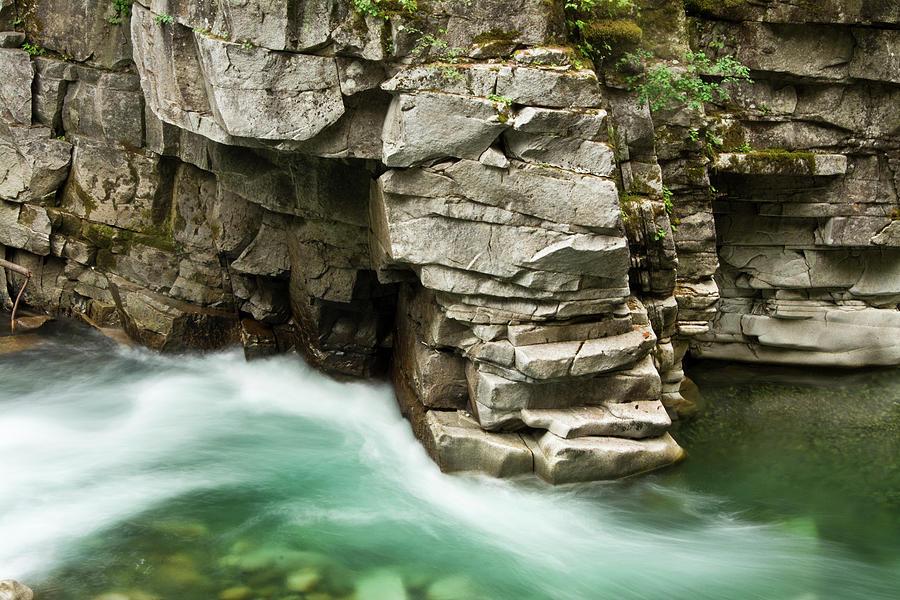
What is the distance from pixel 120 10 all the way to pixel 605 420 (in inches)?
327

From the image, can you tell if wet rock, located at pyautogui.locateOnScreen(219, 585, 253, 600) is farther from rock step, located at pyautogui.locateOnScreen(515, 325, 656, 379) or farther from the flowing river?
rock step, located at pyautogui.locateOnScreen(515, 325, 656, 379)

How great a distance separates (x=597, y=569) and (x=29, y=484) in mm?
5297

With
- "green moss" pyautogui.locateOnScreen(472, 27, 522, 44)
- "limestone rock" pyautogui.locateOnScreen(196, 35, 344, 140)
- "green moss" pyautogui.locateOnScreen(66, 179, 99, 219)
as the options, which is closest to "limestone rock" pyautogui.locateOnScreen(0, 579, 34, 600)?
"limestone rock" pyautogui.locateOnScreen(196, 35, 344, 140)

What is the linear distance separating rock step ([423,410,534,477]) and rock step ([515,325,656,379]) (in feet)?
2.70

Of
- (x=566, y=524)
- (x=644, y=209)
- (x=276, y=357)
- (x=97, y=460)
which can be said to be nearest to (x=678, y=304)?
(x=644, y=209)

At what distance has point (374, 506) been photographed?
7258mm

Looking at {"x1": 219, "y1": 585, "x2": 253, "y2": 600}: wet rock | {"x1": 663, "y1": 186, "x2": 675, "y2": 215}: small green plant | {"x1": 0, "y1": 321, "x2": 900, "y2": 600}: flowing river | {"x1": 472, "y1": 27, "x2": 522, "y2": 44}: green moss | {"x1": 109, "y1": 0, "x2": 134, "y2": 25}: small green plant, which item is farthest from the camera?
{"x1": 109, "y1": 0, "x2": 134, "y2": 25}: small green plant

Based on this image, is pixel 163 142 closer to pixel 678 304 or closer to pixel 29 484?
pixel 29 484

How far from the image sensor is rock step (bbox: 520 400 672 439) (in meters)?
7.32

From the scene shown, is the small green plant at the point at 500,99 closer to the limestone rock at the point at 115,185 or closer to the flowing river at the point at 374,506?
the flowing river at the point at 374,506

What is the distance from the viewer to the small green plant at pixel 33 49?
420 inches

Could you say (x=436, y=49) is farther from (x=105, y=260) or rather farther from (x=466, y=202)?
(x=105, y=260)

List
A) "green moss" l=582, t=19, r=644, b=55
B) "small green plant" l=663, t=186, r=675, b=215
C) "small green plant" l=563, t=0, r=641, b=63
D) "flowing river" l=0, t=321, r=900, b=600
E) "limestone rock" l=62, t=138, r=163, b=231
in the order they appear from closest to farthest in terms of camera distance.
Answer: "flowing river" l=0, t=321, r=900, b=600 → "small green plant" l=563, t=0, r=641, b=63 → "green moss" l=582, t=19, r=644, b=55 → "small green plant" l=663, t=186, r=675, b=215 → "limestone rock" l=62, t=138, r=163, b=231

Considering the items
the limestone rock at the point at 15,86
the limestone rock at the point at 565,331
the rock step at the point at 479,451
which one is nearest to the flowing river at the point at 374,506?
the rock step at the point at 479,451
